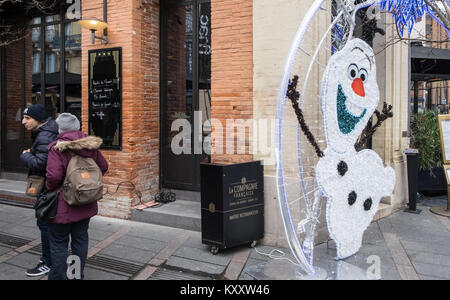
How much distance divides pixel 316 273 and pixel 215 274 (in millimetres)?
1184

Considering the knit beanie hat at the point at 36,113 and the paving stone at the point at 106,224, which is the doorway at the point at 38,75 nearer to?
the paving stone at the point at 106,224

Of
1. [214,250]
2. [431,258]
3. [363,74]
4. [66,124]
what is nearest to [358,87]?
[363,74]

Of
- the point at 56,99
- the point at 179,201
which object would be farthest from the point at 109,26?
the point at 179,201

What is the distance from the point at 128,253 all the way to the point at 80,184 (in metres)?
1.86

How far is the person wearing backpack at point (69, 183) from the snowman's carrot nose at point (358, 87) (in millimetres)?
2835

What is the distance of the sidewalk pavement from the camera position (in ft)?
14.1

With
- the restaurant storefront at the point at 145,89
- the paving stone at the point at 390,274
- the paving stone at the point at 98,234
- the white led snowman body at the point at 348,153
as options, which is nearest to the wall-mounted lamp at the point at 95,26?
the restaurant storefront at the point at 145,89

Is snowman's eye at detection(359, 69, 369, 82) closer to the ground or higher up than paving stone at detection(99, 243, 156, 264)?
higher up

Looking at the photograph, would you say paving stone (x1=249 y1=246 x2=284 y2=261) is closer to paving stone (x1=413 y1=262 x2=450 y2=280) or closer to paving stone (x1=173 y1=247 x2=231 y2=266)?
paving stone (x1=173 y1=247 x2=231 y2=266)

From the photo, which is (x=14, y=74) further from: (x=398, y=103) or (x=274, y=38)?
(x=398, y=103)

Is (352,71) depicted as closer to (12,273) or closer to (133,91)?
(133,91)

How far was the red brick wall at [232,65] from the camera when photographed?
5.45 meters

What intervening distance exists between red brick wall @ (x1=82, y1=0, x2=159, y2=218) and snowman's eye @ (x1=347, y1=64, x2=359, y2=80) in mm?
3919

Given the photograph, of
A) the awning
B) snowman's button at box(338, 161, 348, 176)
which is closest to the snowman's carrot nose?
snowman's button at box(338, 161, 348, 176)
